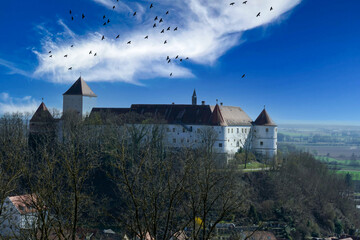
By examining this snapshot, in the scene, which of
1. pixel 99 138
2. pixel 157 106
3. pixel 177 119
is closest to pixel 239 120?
pixel 177 119

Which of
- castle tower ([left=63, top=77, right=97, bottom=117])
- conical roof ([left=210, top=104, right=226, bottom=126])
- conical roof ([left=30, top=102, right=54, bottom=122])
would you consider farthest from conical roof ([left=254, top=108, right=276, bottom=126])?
conical roof ([left=30, top=102, right=54, bottom=122])

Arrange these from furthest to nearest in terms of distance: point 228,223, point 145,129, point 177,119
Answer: point 177,119 < point 145,129 < point 228,223

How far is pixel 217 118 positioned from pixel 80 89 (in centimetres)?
2081

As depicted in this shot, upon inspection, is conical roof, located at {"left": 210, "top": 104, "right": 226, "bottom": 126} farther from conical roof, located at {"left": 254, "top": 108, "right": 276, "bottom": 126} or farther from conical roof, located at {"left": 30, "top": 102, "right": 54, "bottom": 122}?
conical roof, located at {"left": 30, "top": 102, "right": 54, "bottom": 122}

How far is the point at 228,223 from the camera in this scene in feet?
104

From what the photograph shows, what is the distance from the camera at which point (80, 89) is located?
5369 cm

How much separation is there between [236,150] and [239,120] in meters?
4.99

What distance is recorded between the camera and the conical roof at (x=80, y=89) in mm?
53469

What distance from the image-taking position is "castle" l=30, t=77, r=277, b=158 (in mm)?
47500

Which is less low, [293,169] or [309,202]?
[293,169]

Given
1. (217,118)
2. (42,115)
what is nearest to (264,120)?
(217,118)

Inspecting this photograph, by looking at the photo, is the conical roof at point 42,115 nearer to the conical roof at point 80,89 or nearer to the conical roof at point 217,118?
the conical roof at point 80,89

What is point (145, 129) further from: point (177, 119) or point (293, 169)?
point (293, 169)

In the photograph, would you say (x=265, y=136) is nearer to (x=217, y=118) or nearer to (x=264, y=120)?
(x=264, y=120)
